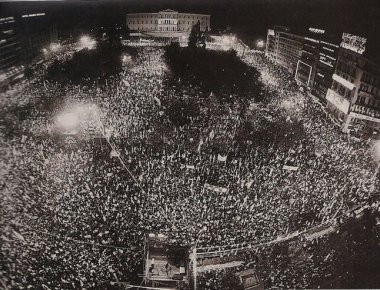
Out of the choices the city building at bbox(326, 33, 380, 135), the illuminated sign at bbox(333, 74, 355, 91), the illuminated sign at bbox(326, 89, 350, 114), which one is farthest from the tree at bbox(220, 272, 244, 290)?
the illuminated sign at bbox(333, 74, 355, 91)

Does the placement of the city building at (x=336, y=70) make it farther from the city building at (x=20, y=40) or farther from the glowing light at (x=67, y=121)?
the city building at (x=20, y=40)

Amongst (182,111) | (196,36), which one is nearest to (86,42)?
(196,36)

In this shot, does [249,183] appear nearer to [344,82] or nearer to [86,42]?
[344,82]

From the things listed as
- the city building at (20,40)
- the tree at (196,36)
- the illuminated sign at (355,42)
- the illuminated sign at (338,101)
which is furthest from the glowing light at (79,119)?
the illuminated sign at (355,42)

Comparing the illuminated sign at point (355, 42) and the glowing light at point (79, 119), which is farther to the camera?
the illuminated sign at point (355, 42)

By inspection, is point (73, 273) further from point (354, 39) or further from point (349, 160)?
point (354, 39)

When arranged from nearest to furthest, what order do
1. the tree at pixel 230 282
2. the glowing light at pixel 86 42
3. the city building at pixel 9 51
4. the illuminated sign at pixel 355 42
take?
the city building at pixel 9 51 < the tree at pixel 230 282 < the glowing light at pixel 86 42 < the illuminated sign at pixel 355 42

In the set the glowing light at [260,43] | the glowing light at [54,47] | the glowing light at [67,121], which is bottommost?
the glowing light at [67,121]

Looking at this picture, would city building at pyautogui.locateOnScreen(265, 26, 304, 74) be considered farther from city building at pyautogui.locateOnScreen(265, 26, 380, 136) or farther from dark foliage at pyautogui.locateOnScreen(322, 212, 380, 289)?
dark foliage at pyautogui.locateOnScreen(322, 212, 380, 289)
